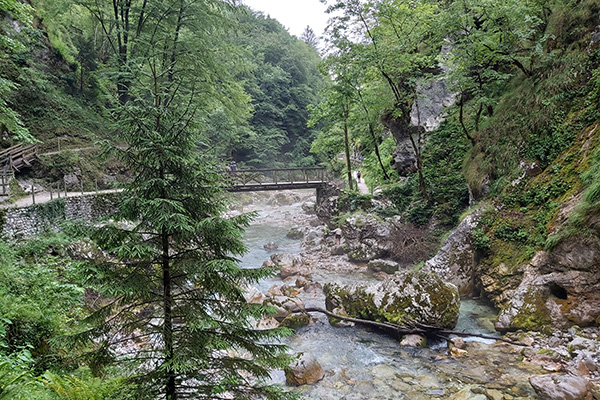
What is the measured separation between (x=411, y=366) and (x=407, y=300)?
1.81 meters

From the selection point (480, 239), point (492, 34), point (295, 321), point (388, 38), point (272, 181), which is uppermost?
point (388, 38)

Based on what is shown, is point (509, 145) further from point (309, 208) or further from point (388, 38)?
point (309, 208)

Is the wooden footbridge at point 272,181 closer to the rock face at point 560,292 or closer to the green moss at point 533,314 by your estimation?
the rock face at point 560,292

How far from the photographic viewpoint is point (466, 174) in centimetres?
1280

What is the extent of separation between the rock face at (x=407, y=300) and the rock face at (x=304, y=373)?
2.55m

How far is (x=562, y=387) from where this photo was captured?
5184 millimetres

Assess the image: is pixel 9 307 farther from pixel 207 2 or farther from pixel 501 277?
pixel 207 2

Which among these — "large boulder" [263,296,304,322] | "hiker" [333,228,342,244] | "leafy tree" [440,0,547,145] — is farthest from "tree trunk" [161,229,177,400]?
"hiker" [333,228,342,244]

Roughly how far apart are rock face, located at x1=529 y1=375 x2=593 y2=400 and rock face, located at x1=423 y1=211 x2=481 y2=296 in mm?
4450

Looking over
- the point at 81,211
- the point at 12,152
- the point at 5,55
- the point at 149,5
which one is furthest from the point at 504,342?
the point at 5,55

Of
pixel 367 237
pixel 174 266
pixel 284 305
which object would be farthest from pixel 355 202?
pixel 174 266

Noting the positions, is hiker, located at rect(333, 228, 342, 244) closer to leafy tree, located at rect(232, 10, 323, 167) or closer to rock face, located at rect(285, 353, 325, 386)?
rock face, located at rect(285, 353, 325, 386)

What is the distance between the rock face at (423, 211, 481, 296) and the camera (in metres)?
10.1

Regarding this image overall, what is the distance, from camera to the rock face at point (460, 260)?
10.1 m
